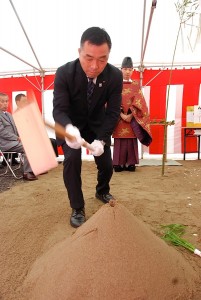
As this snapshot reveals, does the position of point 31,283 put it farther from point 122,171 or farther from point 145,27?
point 145,27

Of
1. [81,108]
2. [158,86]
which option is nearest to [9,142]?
[81,108]

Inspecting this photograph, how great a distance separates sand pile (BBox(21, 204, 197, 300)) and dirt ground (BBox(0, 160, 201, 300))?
96 mm

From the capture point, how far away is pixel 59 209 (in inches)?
79.4

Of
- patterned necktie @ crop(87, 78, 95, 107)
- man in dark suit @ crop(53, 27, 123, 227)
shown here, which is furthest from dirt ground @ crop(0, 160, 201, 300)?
patterned necktie @ crop(87, 78, 95, 107)

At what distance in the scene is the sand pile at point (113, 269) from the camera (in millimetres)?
904

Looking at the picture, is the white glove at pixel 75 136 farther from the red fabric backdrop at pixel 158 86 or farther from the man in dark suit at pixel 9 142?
the red fabric backdrop at pixel 158 86

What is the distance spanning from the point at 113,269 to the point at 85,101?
3.56 feet

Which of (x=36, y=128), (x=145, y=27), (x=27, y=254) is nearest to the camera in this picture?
(x=36, y=128)

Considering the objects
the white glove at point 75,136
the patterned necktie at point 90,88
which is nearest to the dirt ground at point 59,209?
the white glove at point 75,136

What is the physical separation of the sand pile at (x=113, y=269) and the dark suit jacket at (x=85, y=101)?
722 millimetres

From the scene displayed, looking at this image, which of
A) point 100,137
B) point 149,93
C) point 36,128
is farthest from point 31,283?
point 149,93

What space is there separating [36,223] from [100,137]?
69 centimetres

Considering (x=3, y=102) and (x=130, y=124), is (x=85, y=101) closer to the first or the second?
(x=130, y=124)

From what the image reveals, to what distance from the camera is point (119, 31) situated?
4.10 metres
